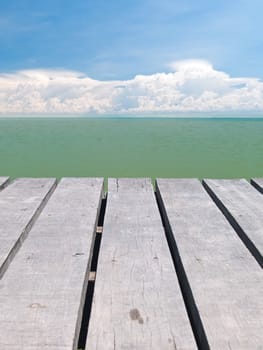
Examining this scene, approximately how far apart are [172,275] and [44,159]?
11181mm

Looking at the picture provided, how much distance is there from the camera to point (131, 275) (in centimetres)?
124

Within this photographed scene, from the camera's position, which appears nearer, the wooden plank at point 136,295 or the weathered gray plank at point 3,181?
the wooden plank at point 136,295

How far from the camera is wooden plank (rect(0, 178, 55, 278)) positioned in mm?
1459

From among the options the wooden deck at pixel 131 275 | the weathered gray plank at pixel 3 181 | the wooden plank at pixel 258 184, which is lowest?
the weathered gray plank at pixel 3 181

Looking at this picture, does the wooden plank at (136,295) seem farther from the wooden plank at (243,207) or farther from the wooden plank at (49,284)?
the wooden plank at (243,207)

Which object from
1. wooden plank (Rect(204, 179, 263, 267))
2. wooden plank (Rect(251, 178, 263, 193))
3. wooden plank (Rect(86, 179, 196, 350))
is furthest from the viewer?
wooden plank (Rect(251, 178, 263, 193))

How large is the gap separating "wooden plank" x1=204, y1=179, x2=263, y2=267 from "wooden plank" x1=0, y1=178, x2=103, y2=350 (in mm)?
658

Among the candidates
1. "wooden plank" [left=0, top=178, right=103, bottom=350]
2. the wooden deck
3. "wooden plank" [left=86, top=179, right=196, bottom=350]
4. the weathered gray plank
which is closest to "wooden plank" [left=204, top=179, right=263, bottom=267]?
the wooden deck

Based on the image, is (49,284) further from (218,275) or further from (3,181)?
(3,181)

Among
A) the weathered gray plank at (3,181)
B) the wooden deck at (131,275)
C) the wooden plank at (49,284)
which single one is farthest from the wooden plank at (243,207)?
the weathered gray plank at (3,181)

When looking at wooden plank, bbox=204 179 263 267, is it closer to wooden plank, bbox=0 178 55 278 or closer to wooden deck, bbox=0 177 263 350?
wooden deck, bbox=0 177 263 350

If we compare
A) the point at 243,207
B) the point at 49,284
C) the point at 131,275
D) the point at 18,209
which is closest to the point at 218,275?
the point at 131,275

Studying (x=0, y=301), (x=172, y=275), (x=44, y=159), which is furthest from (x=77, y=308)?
(x=44, y=159)

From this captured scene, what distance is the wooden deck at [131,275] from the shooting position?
38.1 inches
